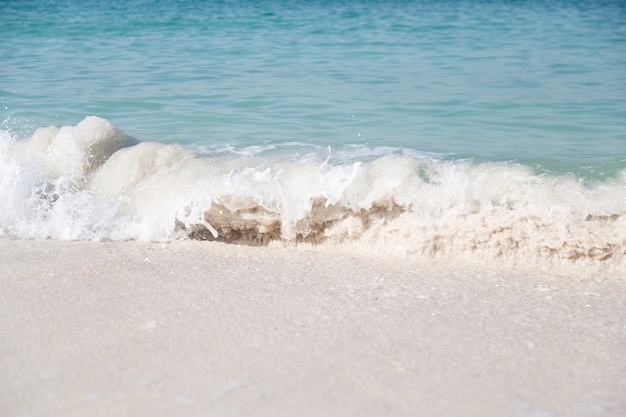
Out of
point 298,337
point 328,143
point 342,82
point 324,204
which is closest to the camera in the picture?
point 298,337

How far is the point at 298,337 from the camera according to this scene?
2.73 metres

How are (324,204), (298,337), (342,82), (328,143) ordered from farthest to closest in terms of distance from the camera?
(342,82) → (328,143) → (324,204) → (298,337)

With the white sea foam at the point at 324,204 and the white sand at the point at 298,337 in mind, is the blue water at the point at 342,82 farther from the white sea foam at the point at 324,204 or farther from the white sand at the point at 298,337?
the white sand at the point at 298,337

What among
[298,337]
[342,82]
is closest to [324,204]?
[298,337]

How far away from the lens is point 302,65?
→ 28.1 ft

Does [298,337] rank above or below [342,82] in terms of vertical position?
below

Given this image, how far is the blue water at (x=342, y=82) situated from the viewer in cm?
549

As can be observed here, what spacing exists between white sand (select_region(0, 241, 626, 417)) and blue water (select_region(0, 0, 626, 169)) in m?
1.63

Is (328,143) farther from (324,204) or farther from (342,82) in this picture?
(342,82)

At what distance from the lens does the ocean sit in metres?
3.80

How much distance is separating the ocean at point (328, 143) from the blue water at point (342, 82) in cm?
3

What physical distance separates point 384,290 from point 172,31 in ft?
33.2

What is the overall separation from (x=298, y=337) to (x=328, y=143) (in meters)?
2.64

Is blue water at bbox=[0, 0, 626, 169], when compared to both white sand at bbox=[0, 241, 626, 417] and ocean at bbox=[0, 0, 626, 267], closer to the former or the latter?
ocean at bbox=[0, 0, 626, 267]
